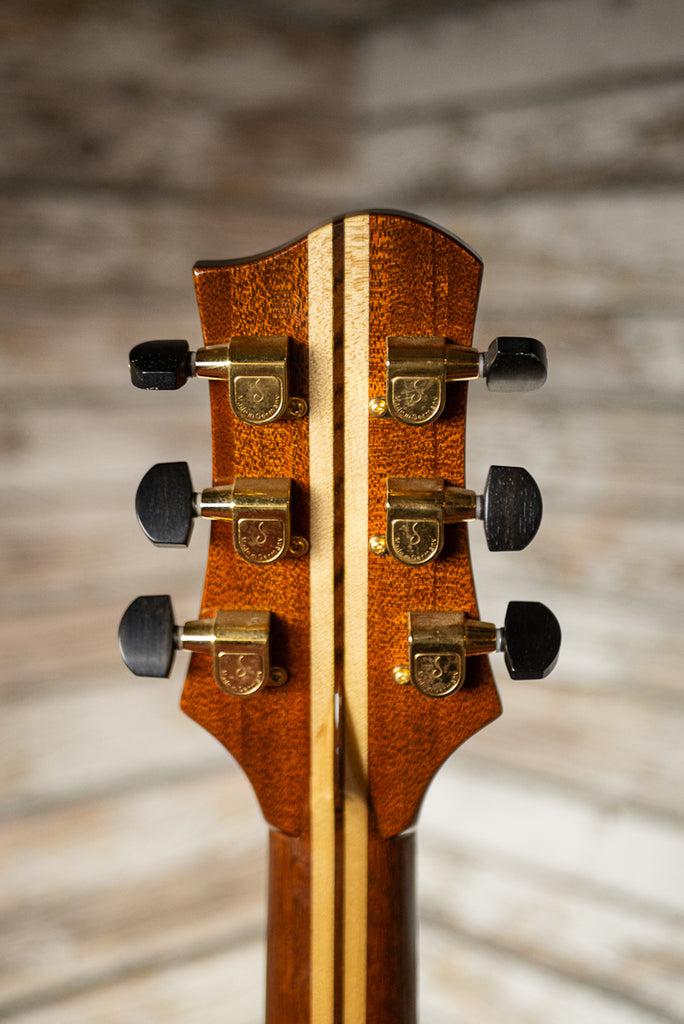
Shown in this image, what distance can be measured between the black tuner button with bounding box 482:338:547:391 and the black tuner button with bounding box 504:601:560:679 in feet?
0.47

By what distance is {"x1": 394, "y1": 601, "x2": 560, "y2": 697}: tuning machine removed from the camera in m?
0.54

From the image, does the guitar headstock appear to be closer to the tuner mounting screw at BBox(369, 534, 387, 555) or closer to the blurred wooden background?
the tuner mounting screw at BBox(369, 534, 387, 555)

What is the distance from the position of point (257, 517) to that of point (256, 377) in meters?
0.09

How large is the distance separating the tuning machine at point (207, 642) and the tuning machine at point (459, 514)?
0.37ft

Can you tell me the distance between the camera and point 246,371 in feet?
1.68

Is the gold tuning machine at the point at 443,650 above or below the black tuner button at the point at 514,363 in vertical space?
below

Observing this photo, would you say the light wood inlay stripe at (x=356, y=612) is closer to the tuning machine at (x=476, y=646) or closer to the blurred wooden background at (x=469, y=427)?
the tuning machine at (x=476, y=646)

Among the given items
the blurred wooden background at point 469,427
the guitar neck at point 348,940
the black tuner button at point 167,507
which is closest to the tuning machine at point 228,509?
the black tuner button at point 167,507

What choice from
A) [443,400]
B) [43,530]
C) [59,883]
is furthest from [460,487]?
[59,883]

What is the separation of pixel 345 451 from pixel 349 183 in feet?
2.36

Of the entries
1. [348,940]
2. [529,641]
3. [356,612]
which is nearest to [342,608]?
[356,612]

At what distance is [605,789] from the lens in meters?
1.07

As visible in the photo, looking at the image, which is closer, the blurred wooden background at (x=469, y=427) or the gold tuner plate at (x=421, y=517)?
the gold tuner plate at (x=421, y=517)

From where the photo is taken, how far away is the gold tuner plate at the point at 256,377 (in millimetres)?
512
